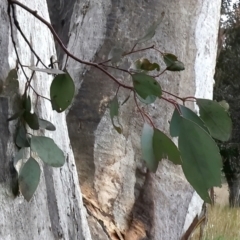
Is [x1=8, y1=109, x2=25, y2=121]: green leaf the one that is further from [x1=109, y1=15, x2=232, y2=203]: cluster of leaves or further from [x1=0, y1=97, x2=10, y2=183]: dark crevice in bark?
[x1=109, y1=15, x2=232, y2=203]: cluster of leaves

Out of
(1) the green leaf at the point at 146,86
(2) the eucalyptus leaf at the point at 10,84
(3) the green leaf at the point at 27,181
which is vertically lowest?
(3) the green leaf at the point at 27,181

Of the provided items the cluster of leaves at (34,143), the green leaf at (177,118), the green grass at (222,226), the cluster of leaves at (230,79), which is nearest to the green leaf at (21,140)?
the cluster of leaves at (34,143)

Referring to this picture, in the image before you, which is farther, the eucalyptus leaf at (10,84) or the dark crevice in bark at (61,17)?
the dark crevice in bark at (61,17)

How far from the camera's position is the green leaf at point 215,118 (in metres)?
0.73

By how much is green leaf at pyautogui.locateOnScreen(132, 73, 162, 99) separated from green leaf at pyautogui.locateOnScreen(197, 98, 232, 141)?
0.30 feet

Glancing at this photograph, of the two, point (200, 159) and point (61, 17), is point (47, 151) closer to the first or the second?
point (200, 159)

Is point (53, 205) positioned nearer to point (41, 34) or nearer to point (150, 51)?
point (41, 34)

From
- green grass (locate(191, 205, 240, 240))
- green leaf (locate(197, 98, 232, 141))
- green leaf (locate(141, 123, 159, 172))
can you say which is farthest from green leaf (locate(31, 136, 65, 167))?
green grass (locate(191, 205, 240, 240))

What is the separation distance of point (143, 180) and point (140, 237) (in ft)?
0.51

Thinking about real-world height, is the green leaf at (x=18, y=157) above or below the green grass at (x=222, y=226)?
above

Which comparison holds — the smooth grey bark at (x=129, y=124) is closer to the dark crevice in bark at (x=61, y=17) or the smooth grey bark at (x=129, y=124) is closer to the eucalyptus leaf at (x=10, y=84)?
the dark crevice in bark at (x=61, y=17)

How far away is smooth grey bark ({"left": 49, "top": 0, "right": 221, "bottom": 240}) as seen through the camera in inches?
51.3

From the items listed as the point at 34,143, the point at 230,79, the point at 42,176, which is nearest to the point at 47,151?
the point at 34,143

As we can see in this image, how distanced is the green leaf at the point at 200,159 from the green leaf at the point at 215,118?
114mm
